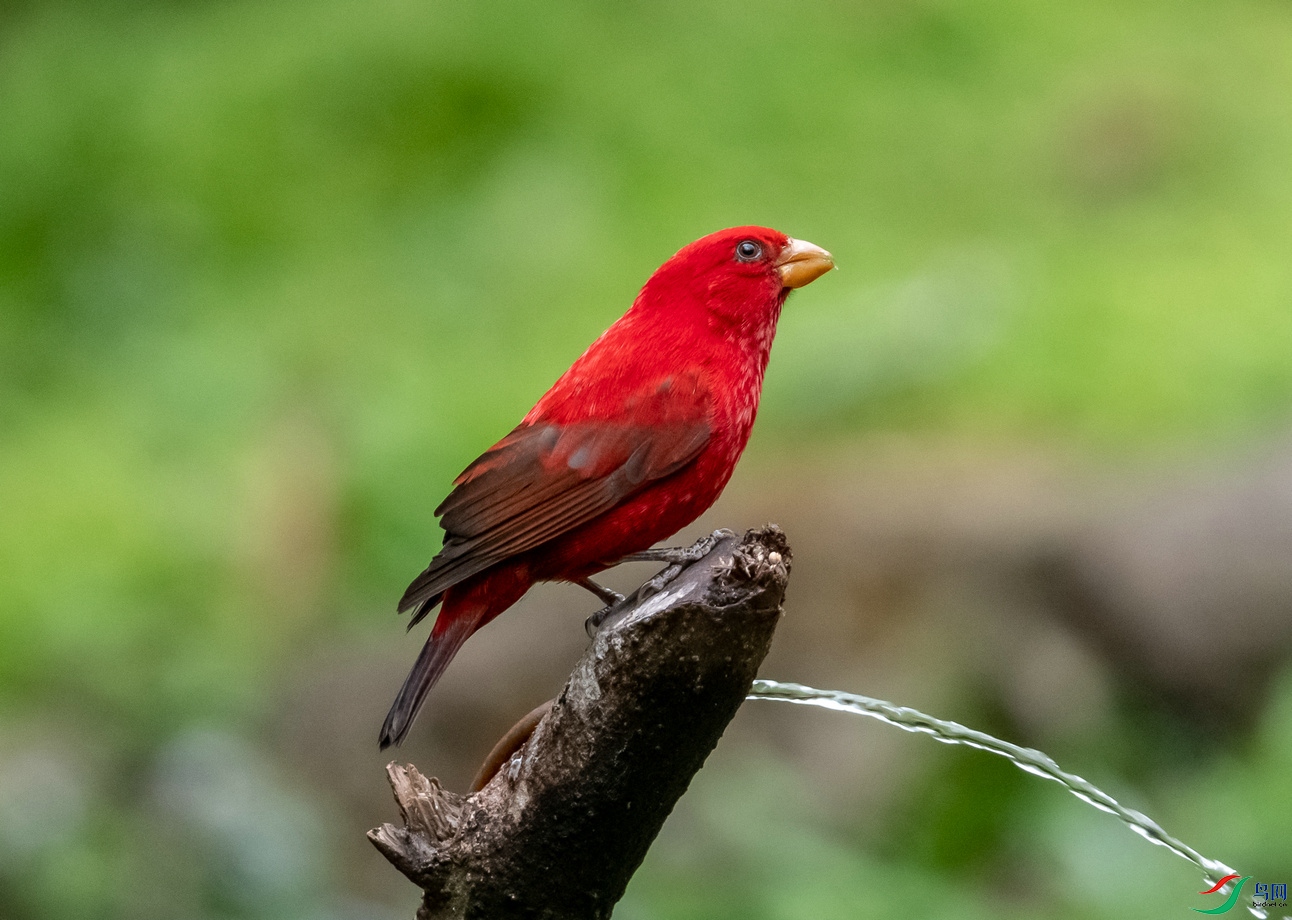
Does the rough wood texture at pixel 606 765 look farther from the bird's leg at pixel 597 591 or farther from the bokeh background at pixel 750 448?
the bokeh background at pixel 750 448

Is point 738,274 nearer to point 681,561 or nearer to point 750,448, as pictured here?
point 681,561

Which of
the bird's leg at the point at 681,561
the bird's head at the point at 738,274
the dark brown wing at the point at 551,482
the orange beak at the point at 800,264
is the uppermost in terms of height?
the orange beak at the point at 800,264

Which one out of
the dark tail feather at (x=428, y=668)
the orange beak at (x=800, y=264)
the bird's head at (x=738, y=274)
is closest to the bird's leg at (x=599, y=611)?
the dark tail feather at (x=428, y=668)

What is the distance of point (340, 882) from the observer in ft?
17.2

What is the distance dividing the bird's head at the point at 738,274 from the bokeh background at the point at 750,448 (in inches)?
59.7

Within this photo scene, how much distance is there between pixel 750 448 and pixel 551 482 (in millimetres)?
3575

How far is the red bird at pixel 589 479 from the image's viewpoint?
3.21 meters

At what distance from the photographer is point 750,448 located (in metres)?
6.78

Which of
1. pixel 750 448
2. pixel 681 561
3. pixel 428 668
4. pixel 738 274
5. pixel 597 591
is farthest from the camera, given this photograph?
pixel 750 448

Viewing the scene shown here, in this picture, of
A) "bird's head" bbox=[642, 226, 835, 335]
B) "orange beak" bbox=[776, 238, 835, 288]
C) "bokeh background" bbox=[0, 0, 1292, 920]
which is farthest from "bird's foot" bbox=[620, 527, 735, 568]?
"bokeh background" bbox=[0, 0, 1292, 920]

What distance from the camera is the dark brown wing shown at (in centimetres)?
320

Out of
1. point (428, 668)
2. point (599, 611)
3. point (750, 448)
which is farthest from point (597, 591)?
point (750, 448)

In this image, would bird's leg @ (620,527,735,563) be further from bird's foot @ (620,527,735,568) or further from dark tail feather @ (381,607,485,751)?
dark tail feather @ (381,607,485,751)

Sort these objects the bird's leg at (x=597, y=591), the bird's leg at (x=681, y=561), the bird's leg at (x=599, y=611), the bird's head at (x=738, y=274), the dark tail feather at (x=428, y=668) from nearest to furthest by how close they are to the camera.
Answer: the bird's leg at (x=681, y=561) < the bird's leg at (x=599, y=611) < the dark tail feather at (x=428, y=668) < the bird's leg at (x=597, y=591) < the bird's head at (x=738, y=274)
